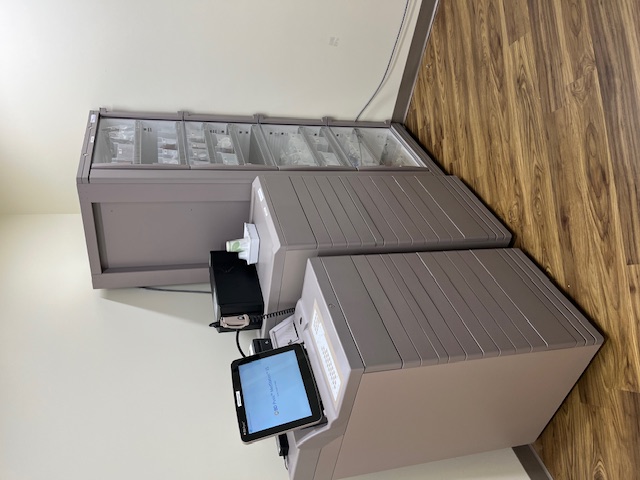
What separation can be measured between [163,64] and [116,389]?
121cm

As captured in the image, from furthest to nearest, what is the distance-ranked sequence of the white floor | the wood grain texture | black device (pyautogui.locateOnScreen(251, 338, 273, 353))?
black device (pyautogui.locateOnScreen(251, 338, 273, 353))
the white floor
the wood grain texture

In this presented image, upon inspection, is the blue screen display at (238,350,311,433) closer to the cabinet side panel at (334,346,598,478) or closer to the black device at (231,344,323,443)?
the black device at (231,344,323,443)

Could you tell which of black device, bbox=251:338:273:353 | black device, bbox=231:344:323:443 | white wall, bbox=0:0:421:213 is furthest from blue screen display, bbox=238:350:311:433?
white wall, bbox=0:0:421:213

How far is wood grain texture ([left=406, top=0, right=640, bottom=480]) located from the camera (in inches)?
46.9

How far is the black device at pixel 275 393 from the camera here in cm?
116

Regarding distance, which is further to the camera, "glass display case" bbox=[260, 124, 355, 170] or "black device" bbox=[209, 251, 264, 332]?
"glass display case" bbox=[260, 124, 355, 170]

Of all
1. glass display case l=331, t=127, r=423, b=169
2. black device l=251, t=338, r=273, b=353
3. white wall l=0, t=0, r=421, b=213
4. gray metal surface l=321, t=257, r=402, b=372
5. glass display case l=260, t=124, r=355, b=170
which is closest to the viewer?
gray metal surface l=321, t=257, r=402, b=372

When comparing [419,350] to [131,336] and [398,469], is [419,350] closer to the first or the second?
[398,469]

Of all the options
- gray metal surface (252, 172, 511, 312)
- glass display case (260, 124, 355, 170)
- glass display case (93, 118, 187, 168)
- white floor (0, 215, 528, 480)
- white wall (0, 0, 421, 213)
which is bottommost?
white floor (0, 215, 528, 480)

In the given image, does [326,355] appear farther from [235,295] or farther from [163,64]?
[163,64]

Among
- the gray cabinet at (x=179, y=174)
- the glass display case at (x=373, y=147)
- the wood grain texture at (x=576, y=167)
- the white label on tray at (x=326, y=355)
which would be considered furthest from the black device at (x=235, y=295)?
the wood grain texture at (x=576, y=167)

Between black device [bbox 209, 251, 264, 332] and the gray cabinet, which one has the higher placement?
the gray cabinet

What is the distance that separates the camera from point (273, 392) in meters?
1.22

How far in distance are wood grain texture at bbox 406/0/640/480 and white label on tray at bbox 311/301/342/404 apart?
2.39ft
